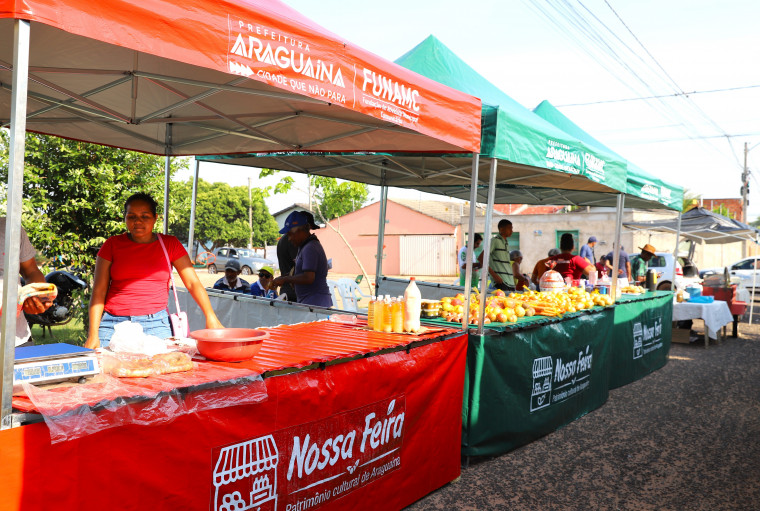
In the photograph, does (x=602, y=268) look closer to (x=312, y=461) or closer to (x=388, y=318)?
(x=388, y=318)

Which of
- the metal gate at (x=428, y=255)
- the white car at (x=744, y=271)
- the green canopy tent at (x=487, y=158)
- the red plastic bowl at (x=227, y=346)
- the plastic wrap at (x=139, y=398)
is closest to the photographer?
the plastic wrap at (x=139, y=398)

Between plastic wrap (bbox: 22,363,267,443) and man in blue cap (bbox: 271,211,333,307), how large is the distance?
9.58 ft

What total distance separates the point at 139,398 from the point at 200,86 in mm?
2380

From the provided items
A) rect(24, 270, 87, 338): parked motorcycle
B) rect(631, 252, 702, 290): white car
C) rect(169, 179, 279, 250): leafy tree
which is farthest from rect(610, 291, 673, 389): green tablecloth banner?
rect(169, 179, 279, 250): leafy tree

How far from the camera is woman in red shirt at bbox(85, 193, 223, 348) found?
3547mm

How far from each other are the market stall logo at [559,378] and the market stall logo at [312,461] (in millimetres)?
2053

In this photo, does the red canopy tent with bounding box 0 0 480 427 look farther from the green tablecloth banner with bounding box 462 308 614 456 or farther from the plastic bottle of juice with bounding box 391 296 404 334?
the green tablecloth banner with bounding box 462 308 614 456

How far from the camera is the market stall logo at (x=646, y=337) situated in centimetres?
804

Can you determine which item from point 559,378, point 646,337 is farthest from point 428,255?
point 559,378

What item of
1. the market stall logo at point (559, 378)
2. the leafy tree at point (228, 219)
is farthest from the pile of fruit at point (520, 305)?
the leafy tree at point (228, 219)

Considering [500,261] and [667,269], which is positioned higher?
[500,261]

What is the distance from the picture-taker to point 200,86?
3.76 m

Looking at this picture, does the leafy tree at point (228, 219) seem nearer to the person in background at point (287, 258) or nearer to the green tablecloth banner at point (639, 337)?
the green tablecloth banner at point (639, 337)

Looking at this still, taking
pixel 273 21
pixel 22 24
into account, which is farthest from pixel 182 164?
pixel 22 24
